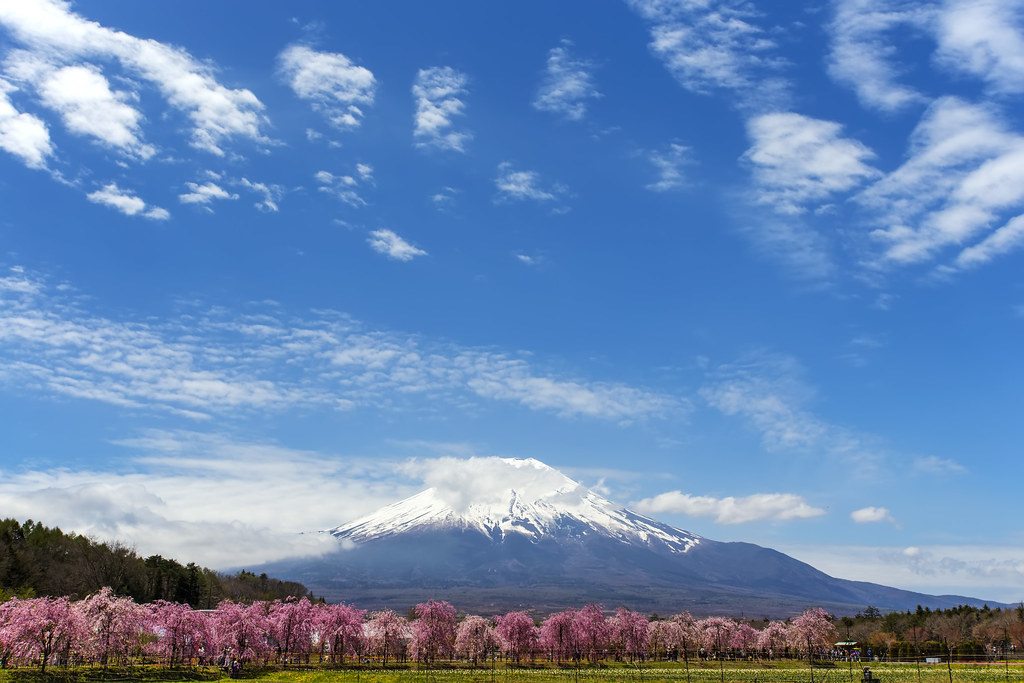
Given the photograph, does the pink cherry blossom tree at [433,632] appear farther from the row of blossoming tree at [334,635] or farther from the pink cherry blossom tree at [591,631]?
the pink cherry blossom tree at [591,631]

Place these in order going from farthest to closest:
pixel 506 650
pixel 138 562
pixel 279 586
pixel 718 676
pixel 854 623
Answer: pixel 279 586, pixel 854 623, pixel 138 562, pixel 506 650, pixel 718 676

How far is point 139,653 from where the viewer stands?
251 ft

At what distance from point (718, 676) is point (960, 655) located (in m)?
49.1

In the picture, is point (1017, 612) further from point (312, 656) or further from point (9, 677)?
point (9, 677)

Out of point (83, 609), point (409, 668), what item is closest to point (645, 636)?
point (409, 668)

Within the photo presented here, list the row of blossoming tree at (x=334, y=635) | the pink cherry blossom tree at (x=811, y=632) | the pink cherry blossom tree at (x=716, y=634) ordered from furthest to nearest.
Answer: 1. the pink cherry blossom tree at (x=716, y=634)
2. the pink cherry blossom tree at (x=811, y=632)
3. the row of blossoming tree at (x=334, y=635)

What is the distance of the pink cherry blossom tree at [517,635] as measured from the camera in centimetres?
9006

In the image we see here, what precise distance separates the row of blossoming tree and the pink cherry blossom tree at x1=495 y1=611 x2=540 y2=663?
0.40 ft

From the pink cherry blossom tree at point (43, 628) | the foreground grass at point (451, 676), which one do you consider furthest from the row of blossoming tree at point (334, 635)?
the foreground grass at point (451, 676)

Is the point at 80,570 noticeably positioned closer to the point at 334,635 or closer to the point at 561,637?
the point at 334,635

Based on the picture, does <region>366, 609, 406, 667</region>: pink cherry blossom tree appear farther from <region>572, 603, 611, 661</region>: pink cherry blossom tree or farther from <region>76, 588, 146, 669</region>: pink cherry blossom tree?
<region>76, 588, 146, 669</region>: pink cherry blossom tree

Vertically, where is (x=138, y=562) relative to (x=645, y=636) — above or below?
above

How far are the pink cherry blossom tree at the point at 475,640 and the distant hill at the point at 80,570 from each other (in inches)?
1862

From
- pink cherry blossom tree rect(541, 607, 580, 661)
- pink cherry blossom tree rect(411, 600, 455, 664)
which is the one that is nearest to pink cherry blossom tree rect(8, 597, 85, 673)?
pink cherry blossom tree rect(411, 600, 455, 664)
